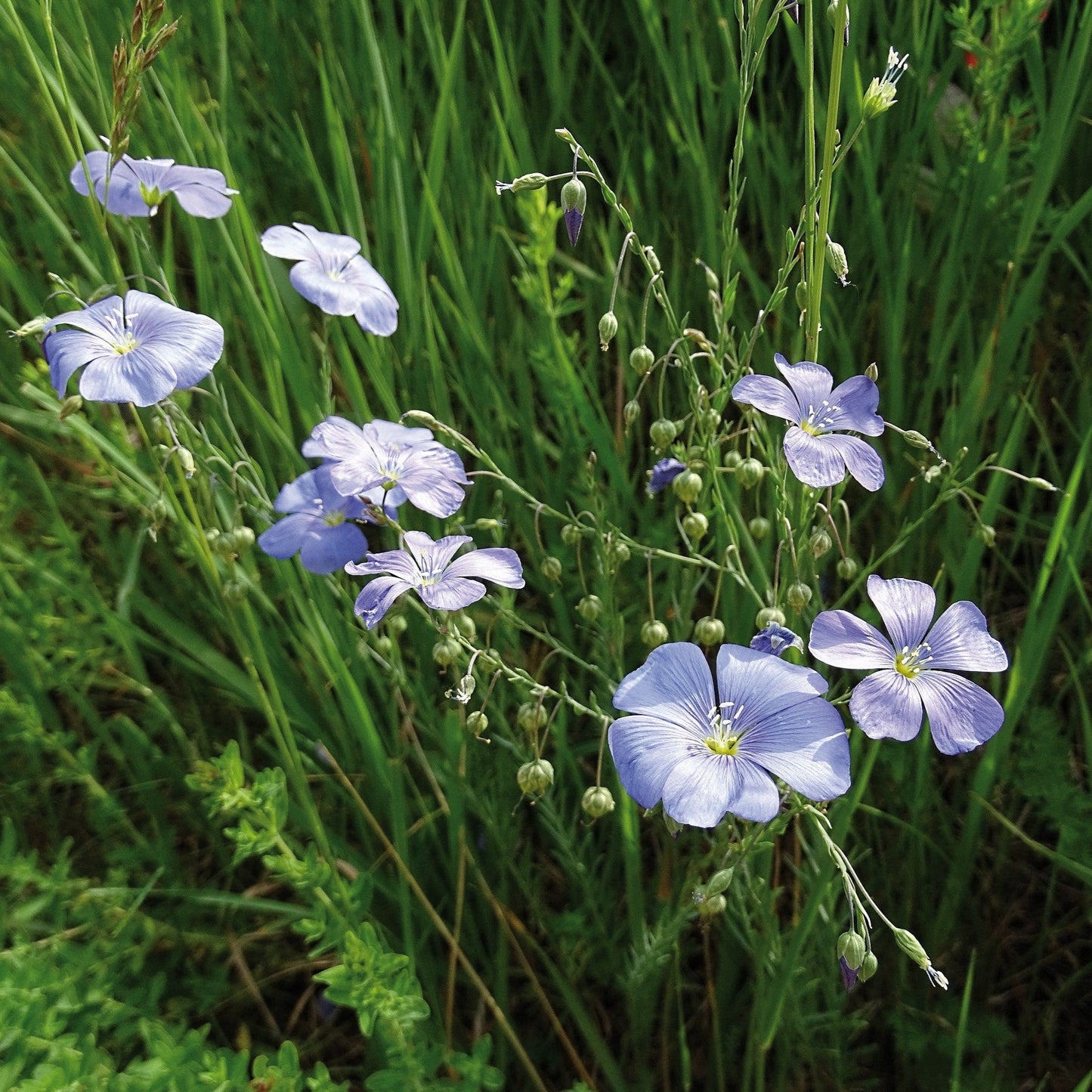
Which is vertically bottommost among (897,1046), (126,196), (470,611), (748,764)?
(897,1046)

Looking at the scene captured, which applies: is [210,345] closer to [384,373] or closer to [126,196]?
[126,196]

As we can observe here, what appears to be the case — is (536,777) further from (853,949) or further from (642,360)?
(642,360)

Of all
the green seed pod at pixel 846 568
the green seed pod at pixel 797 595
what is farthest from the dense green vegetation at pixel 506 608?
the green seed pod at pixel 797 595

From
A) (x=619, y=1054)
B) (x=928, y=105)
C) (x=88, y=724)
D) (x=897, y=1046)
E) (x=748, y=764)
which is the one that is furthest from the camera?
(x=88, y=724)

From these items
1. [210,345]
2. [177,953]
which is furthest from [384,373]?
[177,953]

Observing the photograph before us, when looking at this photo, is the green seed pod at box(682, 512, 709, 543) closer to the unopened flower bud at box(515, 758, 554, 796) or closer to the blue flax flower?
the blue flax flower

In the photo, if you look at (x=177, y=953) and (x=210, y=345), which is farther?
(x=177, y=953)

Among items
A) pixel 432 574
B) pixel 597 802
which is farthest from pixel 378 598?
pixel 597 802

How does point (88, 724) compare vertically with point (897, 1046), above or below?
above
